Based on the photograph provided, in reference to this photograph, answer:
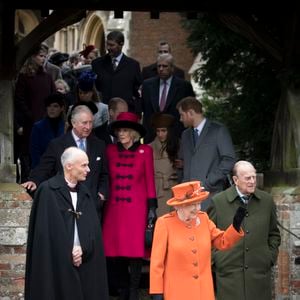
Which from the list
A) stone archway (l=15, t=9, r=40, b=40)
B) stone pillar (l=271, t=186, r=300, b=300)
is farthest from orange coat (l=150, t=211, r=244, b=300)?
stone archway (l=15, t=9, r=40, b=40)

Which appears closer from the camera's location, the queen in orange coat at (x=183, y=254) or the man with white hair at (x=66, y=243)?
the queen in orange coat at (x=183, y=254)

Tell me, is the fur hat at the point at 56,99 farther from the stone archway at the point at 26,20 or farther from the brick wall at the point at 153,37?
the stone archway at the point at 26,20

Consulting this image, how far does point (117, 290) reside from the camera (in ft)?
36.6

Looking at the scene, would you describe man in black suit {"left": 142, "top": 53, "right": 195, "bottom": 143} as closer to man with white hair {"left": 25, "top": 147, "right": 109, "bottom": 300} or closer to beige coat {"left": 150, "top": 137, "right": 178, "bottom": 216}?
beige coat {"left": 150, "top": 137, "right": 178, "bottom": 216}

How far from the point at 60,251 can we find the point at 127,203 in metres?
2.10

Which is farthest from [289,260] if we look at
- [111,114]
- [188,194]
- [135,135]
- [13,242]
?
[188,194]

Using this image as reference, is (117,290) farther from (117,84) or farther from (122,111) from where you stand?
(117,84)

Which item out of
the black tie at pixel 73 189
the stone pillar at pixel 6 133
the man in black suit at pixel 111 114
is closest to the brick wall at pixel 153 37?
the man in black suit at pixel 111 114

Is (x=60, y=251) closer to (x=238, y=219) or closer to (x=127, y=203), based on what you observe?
(x=238, y=219)

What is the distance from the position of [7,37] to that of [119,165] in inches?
87.3

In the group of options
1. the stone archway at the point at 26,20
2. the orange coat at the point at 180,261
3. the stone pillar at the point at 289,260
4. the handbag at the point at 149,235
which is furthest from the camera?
the stone archway at the point at 26,20

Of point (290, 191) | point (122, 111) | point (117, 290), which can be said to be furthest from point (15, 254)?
point (290, 191)

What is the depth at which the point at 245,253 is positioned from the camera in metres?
9.65

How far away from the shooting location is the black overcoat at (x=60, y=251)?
8875mm
